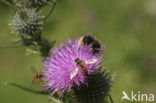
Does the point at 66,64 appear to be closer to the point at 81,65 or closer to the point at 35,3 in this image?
the point at 81,65

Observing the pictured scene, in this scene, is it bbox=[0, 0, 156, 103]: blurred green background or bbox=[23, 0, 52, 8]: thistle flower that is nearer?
bbox=[23, 0, 52, 8]: thistle flower

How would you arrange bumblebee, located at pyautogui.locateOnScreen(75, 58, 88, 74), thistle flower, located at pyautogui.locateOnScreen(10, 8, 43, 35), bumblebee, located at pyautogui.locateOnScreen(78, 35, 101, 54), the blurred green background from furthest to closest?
the blurred green background, thistle flower, located at pyautogui.locateOnScreen(10, 8, 43, 35), bumblebee, located at pyautogui.locateOnScreen(78, 35, 101, 54), bumblebee, located at pyautogui.locateOnScreen(75, 58, 88, 74)

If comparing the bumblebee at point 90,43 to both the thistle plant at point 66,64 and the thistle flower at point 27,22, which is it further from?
the thistle flower at point 27,22

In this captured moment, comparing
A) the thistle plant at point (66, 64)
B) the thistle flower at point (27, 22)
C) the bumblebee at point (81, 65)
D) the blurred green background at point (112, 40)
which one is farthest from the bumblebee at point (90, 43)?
the blurred green background at point (112, 40)

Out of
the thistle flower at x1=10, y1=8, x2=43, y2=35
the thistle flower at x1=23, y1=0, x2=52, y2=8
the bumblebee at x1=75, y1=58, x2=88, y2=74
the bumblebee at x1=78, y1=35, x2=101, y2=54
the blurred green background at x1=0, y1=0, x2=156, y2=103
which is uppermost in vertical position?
the blurred green background at x1=0, y1=0, x2=156, y2=103

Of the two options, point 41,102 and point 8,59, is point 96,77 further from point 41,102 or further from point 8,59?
point 8,59

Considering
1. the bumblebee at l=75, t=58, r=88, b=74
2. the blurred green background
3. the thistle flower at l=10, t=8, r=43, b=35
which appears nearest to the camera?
the bumblebee at l=75, t=58, r=88, b=74

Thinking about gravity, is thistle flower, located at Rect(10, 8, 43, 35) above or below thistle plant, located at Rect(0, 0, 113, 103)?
above

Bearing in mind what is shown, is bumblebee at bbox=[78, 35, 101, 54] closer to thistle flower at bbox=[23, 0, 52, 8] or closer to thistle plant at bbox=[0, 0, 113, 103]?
thistle plant at bbox=[0, 0, 113, 103]

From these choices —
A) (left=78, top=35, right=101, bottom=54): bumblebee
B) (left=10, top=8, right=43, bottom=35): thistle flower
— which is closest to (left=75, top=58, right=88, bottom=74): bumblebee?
(left=78, top=35, right=101, bottom=54): bumblebee
